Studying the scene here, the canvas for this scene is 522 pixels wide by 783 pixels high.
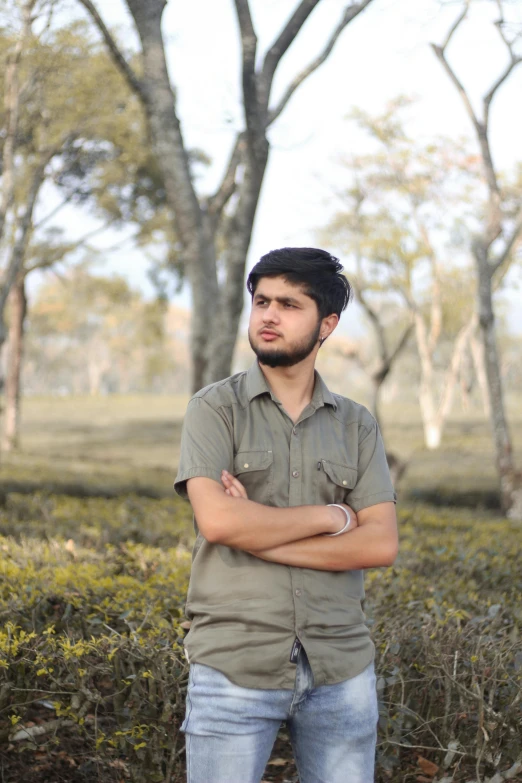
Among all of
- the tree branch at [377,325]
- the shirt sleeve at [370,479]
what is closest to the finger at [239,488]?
the shirt sleeve at [370,479]

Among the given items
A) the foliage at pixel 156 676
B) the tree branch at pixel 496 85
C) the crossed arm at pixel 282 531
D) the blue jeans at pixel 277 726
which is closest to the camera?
the blue jeans at pixel 277 726

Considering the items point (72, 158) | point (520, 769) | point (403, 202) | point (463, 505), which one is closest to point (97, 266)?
point (72, 158)

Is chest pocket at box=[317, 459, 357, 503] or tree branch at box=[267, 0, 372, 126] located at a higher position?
tree branch at box=[267, 0, 372, 126]

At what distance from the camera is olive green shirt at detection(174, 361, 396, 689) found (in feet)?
6.93

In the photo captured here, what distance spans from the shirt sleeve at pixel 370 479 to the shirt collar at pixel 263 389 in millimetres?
154

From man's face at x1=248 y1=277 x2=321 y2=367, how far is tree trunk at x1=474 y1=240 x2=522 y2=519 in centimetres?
761

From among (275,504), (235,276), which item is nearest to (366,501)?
(275,504)

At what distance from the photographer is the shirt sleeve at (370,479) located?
2408mm

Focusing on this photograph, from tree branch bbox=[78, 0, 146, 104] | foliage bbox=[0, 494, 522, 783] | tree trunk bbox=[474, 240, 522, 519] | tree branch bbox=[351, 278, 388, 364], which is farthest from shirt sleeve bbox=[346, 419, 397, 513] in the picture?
tree branch bbox=[351, 278, 388, 364]

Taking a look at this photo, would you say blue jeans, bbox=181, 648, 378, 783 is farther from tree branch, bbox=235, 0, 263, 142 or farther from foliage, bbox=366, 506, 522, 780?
tree branch, bbox=235, 0, 263, 142

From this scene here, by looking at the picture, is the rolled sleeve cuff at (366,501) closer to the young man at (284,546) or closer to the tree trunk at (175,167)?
the young man at (284,546)

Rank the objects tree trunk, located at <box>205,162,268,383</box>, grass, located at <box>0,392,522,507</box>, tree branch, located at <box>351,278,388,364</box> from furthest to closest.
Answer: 1. tree branch, located at <box>351,278,388,364</box>
2. grass, located at <box>0,392,522,507</box>
3. tree trunk, located at <box>205,162,268,383</box>

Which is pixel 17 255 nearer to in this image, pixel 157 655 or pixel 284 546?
pixel 157 655

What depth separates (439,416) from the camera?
25.2m
